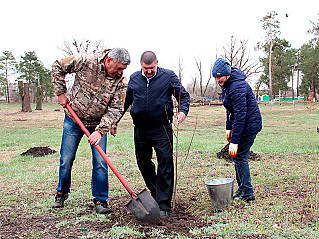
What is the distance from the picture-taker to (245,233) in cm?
334

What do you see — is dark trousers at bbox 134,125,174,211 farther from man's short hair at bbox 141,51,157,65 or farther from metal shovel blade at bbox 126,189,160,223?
man's short hair at bbox 141,51,157,65

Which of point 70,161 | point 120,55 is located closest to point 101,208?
point 70,161

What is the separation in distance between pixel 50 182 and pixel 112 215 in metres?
2.25

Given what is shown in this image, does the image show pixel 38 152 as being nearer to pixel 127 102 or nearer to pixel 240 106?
pixel 127 102

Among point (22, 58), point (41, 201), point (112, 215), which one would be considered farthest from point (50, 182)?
point (22, 58)

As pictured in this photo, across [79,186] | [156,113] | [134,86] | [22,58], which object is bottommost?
[79,186]

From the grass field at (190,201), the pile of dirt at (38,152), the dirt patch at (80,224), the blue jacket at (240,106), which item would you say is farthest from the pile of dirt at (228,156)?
the pile of dirt at (38,152)

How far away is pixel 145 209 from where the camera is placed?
12.4 feet

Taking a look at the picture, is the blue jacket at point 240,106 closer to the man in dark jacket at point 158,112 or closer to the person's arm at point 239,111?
the person's arm at point 239,111

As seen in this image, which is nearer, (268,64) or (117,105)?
(117,105)

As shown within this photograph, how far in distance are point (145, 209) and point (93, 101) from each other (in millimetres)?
1560

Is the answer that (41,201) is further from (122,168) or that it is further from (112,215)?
(122,168)

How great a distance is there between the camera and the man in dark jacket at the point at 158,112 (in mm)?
4086

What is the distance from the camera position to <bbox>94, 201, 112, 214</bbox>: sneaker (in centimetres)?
412
